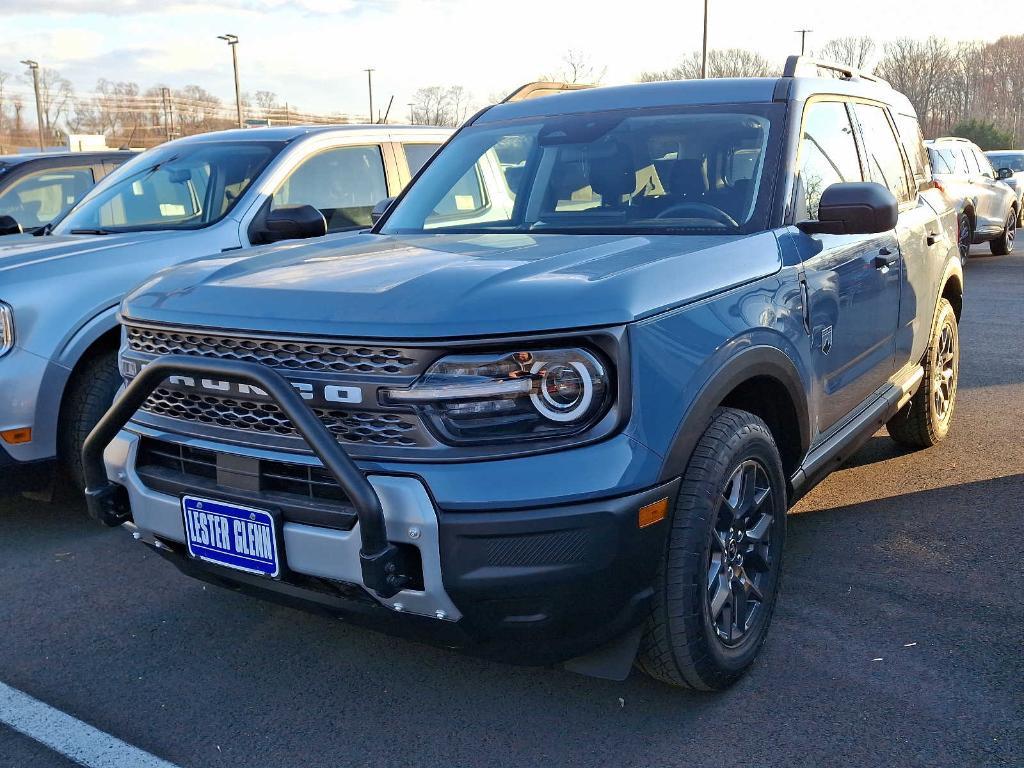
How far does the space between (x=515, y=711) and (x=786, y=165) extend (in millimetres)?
2078

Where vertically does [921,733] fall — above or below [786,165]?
below

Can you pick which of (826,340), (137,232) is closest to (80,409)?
(137,232)

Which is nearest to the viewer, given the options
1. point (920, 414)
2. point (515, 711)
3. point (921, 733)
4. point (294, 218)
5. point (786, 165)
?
point (921, 733)

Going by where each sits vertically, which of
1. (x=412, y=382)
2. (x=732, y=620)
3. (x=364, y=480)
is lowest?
(x=732, y=620)

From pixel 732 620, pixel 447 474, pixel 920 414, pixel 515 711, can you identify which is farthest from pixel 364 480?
pixel 920 414

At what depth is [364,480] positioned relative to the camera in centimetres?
235

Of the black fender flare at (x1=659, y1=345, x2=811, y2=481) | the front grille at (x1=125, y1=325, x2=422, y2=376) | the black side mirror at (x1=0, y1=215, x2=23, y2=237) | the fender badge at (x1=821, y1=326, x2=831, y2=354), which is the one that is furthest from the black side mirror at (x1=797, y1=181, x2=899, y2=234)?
the black side mirror at (x1=0, y1=215, x2=23, y2=237)

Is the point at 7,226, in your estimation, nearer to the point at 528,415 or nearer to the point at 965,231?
the point at 528,415

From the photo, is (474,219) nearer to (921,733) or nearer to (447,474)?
(447,474)

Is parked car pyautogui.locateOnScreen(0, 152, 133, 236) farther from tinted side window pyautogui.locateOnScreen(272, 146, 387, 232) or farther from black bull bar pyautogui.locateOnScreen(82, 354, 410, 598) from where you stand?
black bull bar pyautogui.locateOnScreen(82, 354, 410, 598)

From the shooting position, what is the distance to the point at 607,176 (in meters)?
3.81

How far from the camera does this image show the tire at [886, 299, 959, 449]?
5.18 metres

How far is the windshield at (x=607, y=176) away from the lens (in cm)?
354

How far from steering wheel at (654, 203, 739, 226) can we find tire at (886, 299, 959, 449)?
215cm
